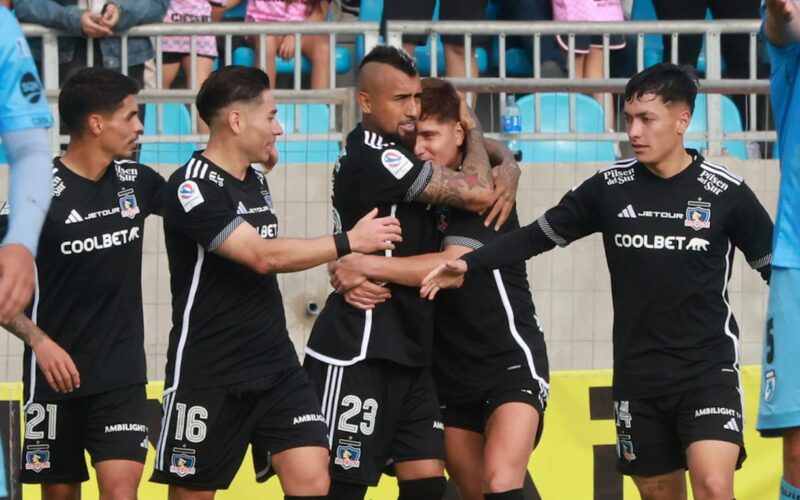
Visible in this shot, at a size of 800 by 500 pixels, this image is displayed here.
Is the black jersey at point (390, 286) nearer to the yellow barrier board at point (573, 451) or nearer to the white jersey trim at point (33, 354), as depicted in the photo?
the white jersey trim at point (33, 354)

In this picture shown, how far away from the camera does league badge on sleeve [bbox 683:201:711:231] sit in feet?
22.4

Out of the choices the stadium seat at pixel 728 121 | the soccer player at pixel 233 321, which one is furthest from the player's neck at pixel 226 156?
the stadium seat at pixel 728 121

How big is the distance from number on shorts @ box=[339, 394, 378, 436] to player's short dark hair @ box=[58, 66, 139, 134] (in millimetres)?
1857

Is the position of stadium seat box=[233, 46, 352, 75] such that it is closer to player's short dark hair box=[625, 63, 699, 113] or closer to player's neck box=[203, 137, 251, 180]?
player's neck box=[203, 137, 251, 180]

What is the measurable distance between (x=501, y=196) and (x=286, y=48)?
3.70 metres

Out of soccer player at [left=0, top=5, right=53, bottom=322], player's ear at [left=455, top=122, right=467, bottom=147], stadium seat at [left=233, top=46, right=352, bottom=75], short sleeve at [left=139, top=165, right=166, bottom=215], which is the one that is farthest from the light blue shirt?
stadium seat at [left=233, top=46, right=352, bottom=75]

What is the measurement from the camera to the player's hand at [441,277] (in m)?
6.73

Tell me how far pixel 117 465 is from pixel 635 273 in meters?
2.58

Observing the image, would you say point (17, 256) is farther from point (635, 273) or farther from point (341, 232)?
point (635, 273)

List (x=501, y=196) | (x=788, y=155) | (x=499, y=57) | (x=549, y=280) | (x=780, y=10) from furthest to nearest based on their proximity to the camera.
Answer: (x=499, y=57) → (x=549, y=280) → (x=501, y=196) → (x=788, y=155) → (x=780, y=10)

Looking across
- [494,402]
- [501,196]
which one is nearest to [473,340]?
[494,402]

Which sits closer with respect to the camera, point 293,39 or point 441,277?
point 441,277

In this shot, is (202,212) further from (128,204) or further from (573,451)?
(573,451)

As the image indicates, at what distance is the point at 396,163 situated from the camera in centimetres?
686
